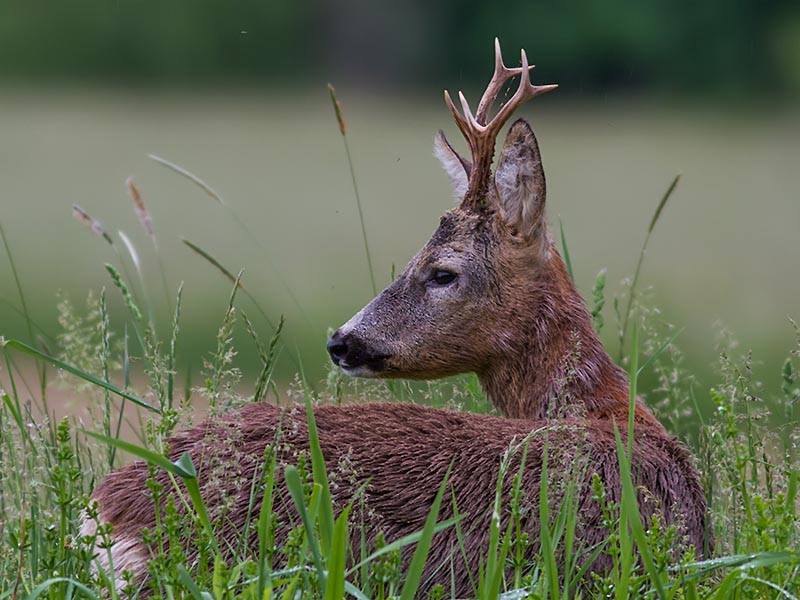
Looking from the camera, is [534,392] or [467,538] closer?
[467,538]

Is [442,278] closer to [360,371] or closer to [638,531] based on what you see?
[360,371]

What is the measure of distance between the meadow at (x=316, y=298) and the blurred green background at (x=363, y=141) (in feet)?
0.27

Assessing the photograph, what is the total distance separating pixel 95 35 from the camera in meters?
30.7

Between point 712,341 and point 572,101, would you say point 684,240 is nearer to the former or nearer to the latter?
point 712,341

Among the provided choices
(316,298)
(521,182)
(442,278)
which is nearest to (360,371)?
(442,278)

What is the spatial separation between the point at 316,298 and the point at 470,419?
887 centimetres

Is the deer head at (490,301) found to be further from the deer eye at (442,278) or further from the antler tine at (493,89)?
the antler tine at (493,89)

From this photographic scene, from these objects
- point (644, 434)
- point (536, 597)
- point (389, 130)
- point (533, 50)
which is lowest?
point (536, 597)

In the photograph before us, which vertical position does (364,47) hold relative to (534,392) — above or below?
above

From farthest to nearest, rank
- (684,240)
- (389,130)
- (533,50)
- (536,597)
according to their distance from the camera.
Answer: (533,50) → (389,130) → (684,240) → (536,597)

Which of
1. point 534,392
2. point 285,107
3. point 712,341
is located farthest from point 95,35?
point 534,392

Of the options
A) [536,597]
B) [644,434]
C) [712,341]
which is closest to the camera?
[536,597]

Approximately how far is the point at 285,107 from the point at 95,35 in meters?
4.94

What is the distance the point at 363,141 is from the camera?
24.4 metres
